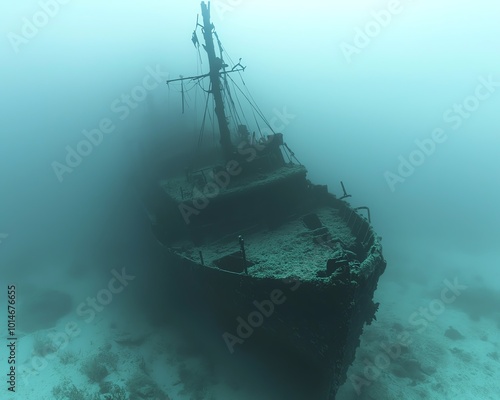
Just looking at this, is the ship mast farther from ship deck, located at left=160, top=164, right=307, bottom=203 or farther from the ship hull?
the ship hull

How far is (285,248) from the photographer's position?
10609 mm

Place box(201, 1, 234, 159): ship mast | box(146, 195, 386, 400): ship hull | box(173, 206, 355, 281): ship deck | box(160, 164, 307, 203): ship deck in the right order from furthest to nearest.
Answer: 1. box(201, 1, 234, 159): ship mast
2. box(160, 164, 307, 203): ship deck
3. box(173, 206, 355, 281): ship deck
4. box(146, 195, 386, 400): ship hull

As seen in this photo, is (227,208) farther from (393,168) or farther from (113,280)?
(393,168)

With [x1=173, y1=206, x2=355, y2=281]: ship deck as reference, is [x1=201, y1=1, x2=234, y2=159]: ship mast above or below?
above

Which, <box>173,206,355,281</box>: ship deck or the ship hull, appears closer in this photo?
the ship hull

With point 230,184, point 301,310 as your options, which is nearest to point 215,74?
point 230,184

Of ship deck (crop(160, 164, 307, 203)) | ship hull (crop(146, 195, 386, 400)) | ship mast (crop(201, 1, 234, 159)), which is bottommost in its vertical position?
ship hull (crop(146, 195, 386, 400))

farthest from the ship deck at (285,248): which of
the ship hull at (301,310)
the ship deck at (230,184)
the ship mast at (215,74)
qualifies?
the ship mast at (215,74)

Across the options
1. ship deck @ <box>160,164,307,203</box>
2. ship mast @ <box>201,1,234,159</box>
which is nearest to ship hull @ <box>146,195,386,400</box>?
ship deck @ <box>160,164,307,203</box>

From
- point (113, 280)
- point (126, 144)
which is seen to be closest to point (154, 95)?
point (126, 144)

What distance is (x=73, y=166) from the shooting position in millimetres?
34406

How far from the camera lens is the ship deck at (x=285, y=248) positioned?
9.16 meters

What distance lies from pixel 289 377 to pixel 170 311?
24.3 feet

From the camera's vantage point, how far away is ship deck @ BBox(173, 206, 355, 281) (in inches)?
360
